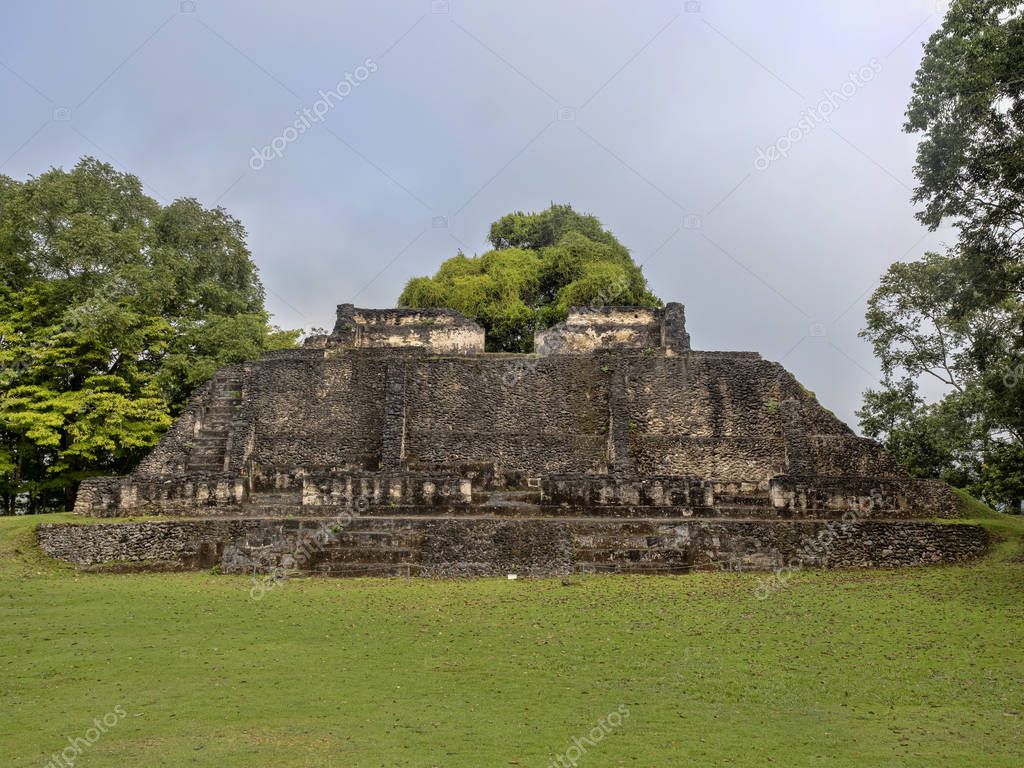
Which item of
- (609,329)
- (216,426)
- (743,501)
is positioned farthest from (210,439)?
(743,501)

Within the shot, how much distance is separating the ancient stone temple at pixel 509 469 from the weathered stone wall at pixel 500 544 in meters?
0.04

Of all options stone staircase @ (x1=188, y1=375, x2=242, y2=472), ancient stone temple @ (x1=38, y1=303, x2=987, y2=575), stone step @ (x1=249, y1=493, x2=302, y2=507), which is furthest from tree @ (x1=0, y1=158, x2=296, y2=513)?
stone step @ (x1=249, y1=493, x2=302, y2=507)

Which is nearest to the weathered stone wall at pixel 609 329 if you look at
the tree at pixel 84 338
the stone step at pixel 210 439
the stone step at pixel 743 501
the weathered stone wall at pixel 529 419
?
the weathered stone wall at pixel 529 419

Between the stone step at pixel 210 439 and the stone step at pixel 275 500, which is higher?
the stone step at pixel 210 439

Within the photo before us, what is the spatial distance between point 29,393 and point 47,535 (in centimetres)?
982

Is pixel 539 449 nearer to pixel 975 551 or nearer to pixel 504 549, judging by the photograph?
pixel 504 549

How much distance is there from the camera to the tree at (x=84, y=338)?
24031mm

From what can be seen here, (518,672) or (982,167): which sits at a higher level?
(982,167)

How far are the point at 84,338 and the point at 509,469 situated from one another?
527 inches

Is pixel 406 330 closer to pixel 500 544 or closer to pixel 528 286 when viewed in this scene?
pixel 528 286

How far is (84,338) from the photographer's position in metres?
24.2

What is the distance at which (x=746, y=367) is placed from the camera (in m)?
22.6

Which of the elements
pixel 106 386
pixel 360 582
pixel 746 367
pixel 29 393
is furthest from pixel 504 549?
pixel 29 393

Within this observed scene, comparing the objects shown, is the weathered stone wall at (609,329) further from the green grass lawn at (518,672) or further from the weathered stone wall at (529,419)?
the green grass lawn at (518,672)
